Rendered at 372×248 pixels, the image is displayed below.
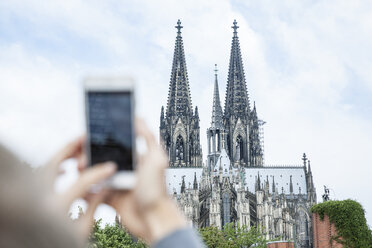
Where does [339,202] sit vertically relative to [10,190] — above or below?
below

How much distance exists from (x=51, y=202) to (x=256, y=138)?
251ft

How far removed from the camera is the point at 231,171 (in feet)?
229

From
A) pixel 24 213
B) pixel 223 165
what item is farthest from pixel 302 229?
pixel 24 213

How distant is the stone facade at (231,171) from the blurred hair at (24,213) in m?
62.9

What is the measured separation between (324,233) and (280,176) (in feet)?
170

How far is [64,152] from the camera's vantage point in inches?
52.7

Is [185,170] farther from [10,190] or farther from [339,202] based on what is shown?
[10,190]

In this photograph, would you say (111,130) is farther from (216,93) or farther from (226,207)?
(216,93)

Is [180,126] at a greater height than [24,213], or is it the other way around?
[180,126]

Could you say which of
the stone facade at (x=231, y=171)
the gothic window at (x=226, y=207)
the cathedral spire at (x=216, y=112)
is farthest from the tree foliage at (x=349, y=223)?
the cathedral spire at (x=216, y=112)

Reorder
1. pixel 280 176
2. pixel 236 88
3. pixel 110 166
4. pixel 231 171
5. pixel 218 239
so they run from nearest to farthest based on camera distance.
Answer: pixel 110 166, pixel 218 239, pixel 231 171, pixel 280 176, pixel 236 88

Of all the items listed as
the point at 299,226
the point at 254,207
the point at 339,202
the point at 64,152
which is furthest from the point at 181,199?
the point at 64,152

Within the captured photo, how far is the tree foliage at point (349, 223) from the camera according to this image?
26.3 m

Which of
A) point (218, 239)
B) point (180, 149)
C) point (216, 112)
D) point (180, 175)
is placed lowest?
point (218, 239)
